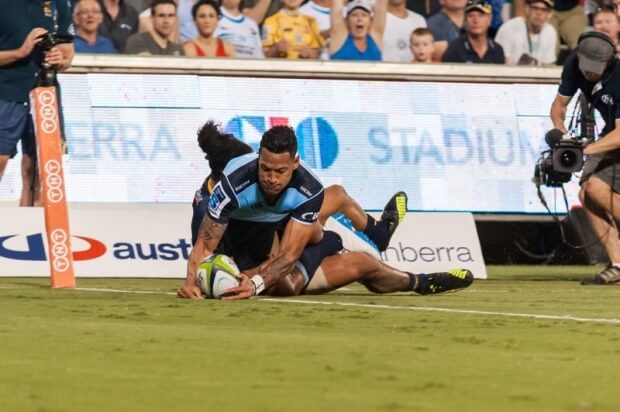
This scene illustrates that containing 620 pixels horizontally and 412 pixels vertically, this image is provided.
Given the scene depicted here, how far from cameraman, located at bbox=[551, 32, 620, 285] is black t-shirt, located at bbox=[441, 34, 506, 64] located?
446 centimetres

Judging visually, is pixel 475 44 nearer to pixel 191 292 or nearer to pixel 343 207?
pixel 343 207

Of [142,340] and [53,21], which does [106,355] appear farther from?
[53,21]

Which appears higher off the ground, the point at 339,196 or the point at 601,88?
the point at 601,88

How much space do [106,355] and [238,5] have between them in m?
12.5

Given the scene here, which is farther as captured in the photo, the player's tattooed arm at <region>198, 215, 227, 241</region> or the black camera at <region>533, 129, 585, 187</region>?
the black camera at <region>533, 129, 585, 187</region>

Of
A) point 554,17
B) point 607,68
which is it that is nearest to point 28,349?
point 607,68

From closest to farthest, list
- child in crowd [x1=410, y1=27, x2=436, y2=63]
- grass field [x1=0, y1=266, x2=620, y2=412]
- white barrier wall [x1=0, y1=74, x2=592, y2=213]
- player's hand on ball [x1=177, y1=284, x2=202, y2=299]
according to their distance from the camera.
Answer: grass field [x1=0, y1=266, x2=620, y2=412] < player's hand on ball [x1=177, y1=284, x2=202, y2=299] < white barrier wall [x1=0, y1=74, x2=592, y2=213] < child in crowd [x1=410, y1=27, x2=436, y2=63]

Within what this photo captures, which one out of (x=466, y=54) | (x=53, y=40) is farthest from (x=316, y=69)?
(x=53, y=40)

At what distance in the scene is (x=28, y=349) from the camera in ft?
28.6

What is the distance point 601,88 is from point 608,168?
2.59ft

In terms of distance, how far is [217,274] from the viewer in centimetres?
1256

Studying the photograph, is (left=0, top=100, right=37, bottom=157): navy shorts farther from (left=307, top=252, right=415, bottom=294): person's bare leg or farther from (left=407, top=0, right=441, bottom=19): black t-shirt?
(left=407, top=0, right=441, bottom=19): black t-shirt

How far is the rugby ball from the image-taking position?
12.5 metres

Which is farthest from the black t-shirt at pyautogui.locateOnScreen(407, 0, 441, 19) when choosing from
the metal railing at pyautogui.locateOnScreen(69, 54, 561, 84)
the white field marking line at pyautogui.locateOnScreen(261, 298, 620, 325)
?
the white field marking line at pyautogui.locateOnScreen(261, 298, 620, 325)
